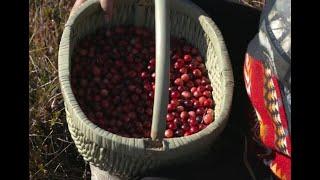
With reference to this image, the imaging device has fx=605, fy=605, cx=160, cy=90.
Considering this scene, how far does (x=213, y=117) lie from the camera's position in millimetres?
1547

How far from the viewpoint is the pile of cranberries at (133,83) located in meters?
1.53

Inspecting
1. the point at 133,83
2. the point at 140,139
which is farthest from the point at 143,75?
the point at 140,139

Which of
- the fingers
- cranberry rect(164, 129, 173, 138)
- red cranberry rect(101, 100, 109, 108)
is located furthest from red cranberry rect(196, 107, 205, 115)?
the fingers

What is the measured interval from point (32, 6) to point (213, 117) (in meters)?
0.77

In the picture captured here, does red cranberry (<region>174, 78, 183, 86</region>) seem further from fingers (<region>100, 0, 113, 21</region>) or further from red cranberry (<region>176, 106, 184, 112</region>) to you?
fingers (<region>100, 0, 113, 21</region>)

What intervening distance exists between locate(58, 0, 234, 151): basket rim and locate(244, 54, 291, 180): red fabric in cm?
6

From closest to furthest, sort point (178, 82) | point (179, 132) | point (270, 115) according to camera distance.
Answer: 1. point (270, 115)
2. point (179, 132)
3. point (178, 82)

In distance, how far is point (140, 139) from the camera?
1.34 metres

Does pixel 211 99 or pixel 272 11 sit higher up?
pixel 272 11

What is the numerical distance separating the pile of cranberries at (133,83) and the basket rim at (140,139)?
0.09m

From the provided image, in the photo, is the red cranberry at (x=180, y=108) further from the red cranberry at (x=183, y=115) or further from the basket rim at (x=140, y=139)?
the basket rim at (x=140, y=139)

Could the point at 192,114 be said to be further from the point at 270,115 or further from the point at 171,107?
the point at 270,115
